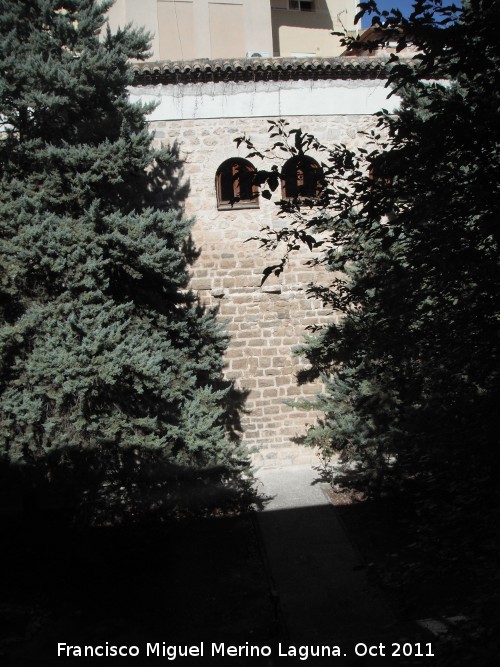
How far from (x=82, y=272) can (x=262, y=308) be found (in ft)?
12.0

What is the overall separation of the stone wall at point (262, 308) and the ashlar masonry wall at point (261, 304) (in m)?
0.02

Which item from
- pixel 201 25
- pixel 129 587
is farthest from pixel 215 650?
pixel 201 25

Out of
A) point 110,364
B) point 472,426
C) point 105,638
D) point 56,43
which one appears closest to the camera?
point 472,426

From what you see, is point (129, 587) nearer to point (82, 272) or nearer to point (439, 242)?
point (82, 272)

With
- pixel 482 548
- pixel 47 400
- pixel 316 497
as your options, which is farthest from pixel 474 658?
pixel 316 497

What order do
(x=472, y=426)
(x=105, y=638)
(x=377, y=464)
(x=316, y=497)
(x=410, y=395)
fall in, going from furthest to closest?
(x=316, y=497)
(x=377, y=464)
(x=105, y=638)
(x=410, y=395)
(x=472, y=426)

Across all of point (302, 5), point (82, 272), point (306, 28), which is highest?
point (302, 5)

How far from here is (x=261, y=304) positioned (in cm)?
1045

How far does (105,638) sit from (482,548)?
181 inches

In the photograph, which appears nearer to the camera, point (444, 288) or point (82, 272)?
point (444, 288)

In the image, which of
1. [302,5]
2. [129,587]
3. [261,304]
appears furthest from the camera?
[302,5]

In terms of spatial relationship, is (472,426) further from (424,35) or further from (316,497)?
(316,497)

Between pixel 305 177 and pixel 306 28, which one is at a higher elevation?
pixel 306 28

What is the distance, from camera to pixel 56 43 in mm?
7902
